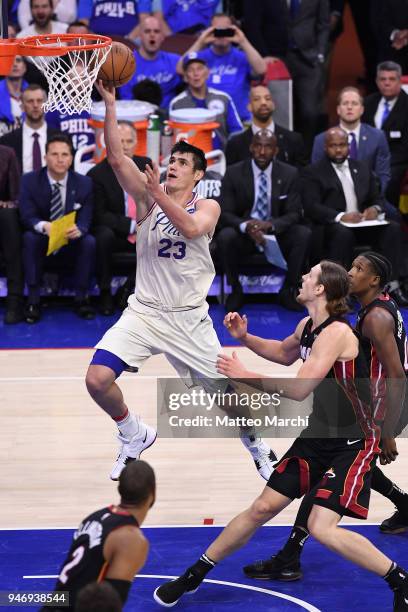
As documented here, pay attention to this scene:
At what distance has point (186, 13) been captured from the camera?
14445 mm

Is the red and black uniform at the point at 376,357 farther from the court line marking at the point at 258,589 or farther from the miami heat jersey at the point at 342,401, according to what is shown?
the court line marking at the point at 258,589

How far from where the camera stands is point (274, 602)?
623cm

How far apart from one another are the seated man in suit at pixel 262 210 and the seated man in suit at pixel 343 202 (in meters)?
0.20

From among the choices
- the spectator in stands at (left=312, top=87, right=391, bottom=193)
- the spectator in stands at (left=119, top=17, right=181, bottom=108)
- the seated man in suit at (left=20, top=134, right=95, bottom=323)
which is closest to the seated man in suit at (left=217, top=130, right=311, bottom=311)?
the spectator in stands at (left=312, top=87, right=391, bottom=193)

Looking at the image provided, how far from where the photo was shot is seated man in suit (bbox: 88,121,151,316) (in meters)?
11.6

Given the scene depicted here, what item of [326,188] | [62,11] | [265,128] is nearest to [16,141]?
[265,128]

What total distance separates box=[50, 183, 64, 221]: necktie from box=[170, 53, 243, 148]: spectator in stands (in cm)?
190

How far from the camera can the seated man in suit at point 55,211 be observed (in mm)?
11430

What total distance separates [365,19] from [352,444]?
10.3 metres

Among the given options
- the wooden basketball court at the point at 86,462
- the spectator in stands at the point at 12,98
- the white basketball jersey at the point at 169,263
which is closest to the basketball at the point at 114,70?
the white basketball jersey at the point at 169,263

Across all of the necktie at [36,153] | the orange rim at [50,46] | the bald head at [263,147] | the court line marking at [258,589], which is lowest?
the court line marking at [258,589]

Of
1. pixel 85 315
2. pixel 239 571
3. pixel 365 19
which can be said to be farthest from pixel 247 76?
A: pixel 239 571

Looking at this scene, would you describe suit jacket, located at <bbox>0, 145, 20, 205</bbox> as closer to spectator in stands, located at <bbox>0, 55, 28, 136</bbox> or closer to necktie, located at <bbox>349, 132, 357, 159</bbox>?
spectator in stands, located at <bbox>0, 55, 28, 136</bbox>

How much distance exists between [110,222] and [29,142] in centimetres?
123
